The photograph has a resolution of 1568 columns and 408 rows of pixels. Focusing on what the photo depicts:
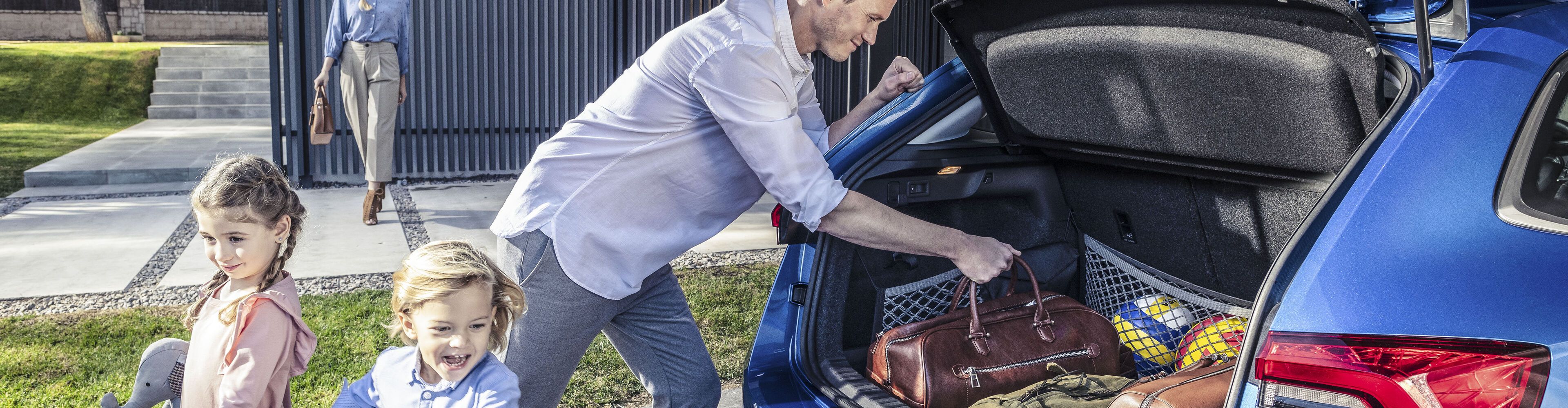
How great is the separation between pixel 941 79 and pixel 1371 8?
96 centimetres

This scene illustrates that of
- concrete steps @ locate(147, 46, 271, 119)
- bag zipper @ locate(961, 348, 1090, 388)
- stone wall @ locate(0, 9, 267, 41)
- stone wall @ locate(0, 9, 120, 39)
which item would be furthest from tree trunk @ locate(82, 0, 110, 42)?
bag zipper @ locate(961, 348, 1090, 388)

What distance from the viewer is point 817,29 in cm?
201

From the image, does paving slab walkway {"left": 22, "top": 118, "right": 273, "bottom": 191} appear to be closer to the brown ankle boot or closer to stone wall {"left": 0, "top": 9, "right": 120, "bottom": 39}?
the brown ankle boot

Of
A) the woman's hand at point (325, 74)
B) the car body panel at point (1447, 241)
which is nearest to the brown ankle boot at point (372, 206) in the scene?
the woman's hand at point (325, 74)

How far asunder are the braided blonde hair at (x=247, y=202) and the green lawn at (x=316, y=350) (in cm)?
135

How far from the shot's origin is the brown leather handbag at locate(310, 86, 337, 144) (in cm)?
585

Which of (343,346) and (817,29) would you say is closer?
(817,29)

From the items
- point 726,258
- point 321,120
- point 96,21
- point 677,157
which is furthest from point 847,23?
point 96,21

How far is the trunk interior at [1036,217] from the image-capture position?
2.38m

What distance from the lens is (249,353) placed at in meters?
1.85

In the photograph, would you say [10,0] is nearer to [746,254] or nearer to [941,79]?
[746,254]

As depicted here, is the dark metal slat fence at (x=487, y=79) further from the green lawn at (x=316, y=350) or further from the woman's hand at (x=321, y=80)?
the green lawn at (x=316, y=350)

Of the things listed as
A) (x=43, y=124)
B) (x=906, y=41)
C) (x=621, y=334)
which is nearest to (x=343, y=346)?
(x=621, y=334)

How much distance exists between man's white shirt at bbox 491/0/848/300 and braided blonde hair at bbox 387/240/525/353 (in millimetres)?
148
